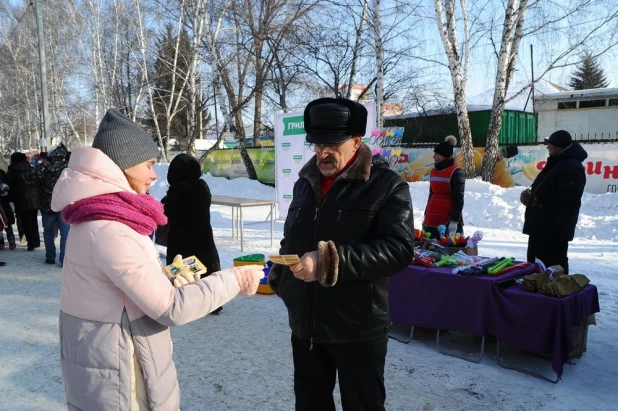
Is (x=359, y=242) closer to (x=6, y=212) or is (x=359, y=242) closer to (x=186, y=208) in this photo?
(x=186, y=208)

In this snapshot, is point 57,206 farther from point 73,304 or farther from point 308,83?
point 308,83

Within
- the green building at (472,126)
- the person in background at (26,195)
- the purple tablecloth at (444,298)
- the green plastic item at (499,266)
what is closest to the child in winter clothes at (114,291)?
the purple tablecloth at (444,298)

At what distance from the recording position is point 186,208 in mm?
5145

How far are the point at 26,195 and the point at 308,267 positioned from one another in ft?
28.8

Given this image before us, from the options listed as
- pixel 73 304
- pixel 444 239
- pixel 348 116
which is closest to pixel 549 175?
pixel 444 239

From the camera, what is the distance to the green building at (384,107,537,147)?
19.0 m

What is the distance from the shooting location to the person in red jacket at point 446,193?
5699mm

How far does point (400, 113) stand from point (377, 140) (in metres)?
12.5

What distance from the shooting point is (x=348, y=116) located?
6.98 feet

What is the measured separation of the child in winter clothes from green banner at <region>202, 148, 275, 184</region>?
17702 mm

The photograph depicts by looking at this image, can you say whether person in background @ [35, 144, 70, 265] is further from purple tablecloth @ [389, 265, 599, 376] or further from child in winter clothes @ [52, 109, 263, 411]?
child in winter clothes @ [52, 109, 263, 411]

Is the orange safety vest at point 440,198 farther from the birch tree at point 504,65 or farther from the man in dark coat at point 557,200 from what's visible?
the birch tree at point 504,65

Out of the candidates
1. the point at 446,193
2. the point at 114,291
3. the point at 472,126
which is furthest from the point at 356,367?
the point at 472,126

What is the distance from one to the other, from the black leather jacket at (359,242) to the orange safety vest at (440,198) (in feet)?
12.5
